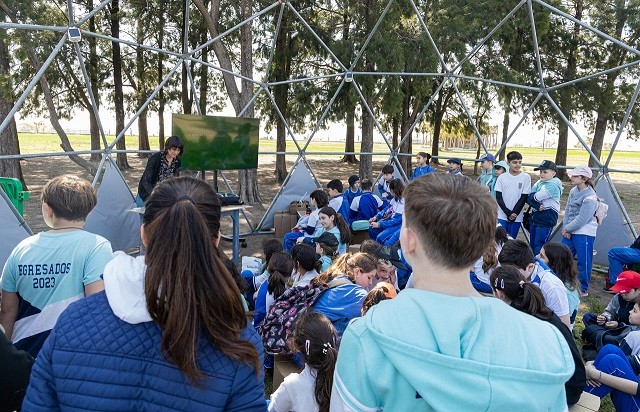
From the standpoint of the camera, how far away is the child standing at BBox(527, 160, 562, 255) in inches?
267

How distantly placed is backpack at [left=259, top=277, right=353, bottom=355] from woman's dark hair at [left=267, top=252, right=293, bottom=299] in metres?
0.43

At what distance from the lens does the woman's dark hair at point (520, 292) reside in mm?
2668

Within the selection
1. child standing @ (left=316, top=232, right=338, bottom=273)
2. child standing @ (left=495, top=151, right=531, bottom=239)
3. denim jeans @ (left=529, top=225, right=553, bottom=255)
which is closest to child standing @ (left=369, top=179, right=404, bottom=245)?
child standing @ (left=316, top=232, right=338, bottom=273)

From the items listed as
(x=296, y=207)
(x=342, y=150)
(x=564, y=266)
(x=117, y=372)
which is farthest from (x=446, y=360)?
(x=342, y=150)

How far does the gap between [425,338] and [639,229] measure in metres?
11.5

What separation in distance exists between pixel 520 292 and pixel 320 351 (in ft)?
3.93

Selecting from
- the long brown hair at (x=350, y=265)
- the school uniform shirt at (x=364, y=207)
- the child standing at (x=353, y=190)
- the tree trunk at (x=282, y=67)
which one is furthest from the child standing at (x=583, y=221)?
the tree trunk at (x=282, y=67)

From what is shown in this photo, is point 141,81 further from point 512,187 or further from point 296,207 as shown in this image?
point 512,187

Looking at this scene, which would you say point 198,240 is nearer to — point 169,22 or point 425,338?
point 425,338

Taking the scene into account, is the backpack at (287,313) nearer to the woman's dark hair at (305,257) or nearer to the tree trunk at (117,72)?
the woman's dark hair at (305,257)

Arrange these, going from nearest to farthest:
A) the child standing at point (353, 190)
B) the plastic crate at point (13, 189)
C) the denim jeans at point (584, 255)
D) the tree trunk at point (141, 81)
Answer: the plastic crate at point (13, 189)
the denim jeans at point (584, 255)
the child standing at point (353, 190)
the tree trunk at point (141, 81)

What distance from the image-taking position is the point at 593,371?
9.69ft

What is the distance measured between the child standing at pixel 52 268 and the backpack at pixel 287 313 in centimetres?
128

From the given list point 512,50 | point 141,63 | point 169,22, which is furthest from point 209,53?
point 512,50
